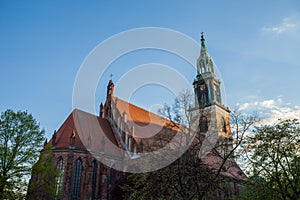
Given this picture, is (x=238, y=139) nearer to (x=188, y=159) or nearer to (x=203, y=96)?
(x=188, y=159)

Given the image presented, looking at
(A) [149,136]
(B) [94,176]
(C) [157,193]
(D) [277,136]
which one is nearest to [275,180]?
(D) [277,136]

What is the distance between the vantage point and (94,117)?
29.5 metres

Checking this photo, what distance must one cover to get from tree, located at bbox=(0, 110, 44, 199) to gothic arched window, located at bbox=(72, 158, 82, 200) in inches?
203

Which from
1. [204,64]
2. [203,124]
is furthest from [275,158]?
[204,64]

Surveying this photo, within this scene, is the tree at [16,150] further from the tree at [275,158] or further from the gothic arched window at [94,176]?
the tree at [275,158]

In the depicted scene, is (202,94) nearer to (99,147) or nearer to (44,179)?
(99,147)

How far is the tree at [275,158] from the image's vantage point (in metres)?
14.8

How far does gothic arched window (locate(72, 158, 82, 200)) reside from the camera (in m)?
22.9

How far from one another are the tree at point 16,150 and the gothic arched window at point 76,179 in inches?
203

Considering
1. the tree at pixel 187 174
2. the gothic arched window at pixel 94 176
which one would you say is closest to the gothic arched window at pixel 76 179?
the gothic arched window at pixel 94 176

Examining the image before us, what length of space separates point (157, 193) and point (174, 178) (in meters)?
1.94

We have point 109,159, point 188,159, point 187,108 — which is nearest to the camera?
point 188,159

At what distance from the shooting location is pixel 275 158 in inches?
608

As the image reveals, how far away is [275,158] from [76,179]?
16707 millimetres
